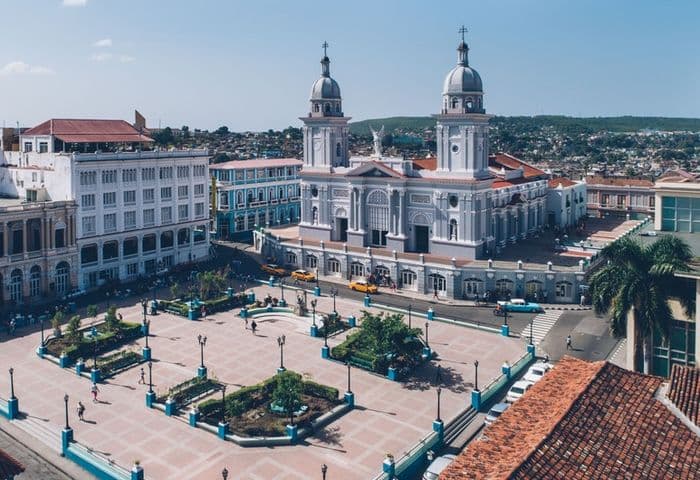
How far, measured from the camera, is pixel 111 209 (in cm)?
7731

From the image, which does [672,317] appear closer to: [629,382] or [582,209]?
[629,382]

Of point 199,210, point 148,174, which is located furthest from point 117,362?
→ point 199,210

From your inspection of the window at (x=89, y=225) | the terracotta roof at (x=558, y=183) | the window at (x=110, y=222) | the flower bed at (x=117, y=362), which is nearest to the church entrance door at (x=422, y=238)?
the terracotta roof at (x=558, y=183)

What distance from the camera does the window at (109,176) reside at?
76.2 m

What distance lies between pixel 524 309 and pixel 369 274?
1907 cm

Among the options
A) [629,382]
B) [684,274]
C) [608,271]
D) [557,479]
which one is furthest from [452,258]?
[557,479]

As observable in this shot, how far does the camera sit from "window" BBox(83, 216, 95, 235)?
74.6 metres

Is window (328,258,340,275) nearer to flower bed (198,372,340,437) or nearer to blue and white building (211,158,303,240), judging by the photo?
blue and white building (211,158,303,240)

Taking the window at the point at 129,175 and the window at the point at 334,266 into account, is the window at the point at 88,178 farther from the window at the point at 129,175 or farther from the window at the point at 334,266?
the window at the point at 334,266

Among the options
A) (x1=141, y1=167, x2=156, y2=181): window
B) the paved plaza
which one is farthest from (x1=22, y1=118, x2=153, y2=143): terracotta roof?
the paved plaza

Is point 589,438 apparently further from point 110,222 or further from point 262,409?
point 110,222

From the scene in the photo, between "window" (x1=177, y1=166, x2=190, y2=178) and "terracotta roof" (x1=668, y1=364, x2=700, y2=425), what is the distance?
222ft

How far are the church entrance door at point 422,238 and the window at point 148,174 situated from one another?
31.2 m

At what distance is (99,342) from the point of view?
55.7m
